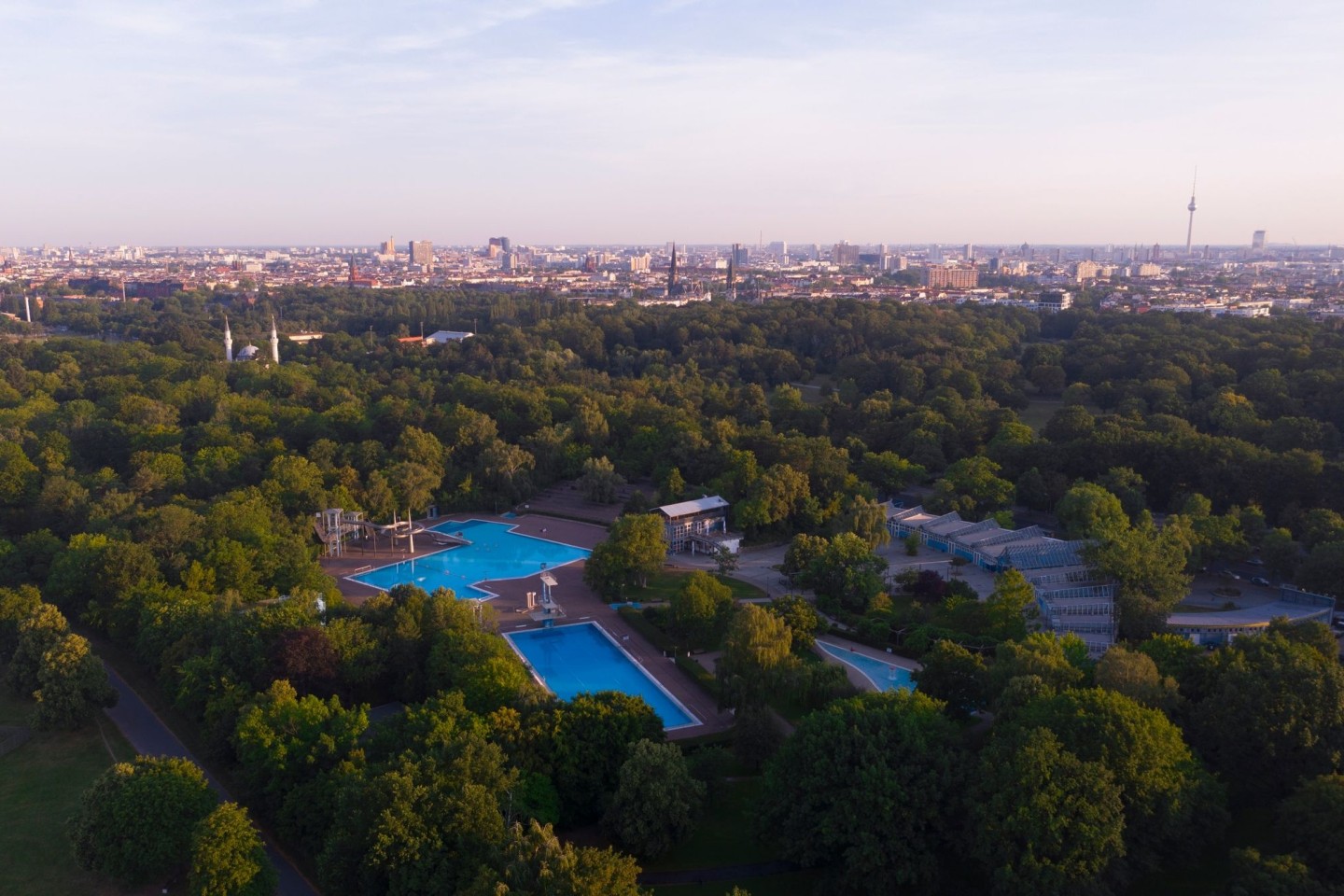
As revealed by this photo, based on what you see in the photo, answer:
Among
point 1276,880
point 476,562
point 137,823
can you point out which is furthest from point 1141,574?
point 137,823

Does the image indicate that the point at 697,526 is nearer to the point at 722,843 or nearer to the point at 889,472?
the point at 889,472

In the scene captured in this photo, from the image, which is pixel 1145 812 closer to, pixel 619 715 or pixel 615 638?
pixel 619 715

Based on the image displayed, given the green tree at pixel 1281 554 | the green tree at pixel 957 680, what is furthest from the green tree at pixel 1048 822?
the green tree at pixel 1281 554

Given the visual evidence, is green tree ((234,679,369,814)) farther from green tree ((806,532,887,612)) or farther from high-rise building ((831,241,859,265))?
high-rise building ((831,241,859,265))

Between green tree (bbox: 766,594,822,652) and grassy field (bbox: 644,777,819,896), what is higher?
green tree (bbox: 766,594,822,652)

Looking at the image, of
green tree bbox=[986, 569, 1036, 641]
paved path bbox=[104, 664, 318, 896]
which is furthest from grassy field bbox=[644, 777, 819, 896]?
green tree bbox=[986, 569, 1036, 641]

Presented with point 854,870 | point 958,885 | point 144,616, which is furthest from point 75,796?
point 958,885

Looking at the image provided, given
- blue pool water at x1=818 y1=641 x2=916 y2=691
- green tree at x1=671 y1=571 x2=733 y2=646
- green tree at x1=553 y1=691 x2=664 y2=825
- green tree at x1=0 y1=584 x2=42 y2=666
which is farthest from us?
green tree at x1=671 y1=571 x2=733 y2=646
